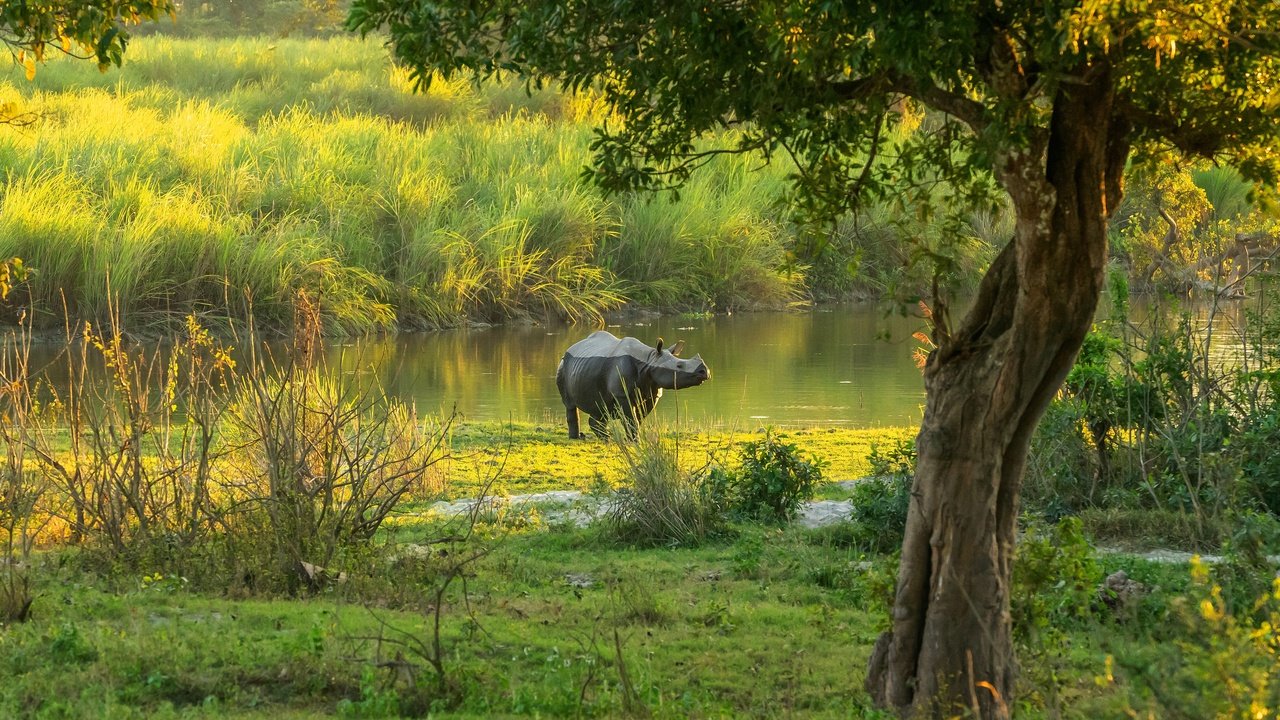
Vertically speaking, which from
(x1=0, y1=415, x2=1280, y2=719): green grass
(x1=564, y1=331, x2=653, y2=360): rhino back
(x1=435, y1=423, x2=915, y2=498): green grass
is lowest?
(x1=435, y1=423, x2=915, y2=498): green grass

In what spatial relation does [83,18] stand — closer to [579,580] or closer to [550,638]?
[550,638]

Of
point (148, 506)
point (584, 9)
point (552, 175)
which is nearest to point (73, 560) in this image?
point (148, 506)

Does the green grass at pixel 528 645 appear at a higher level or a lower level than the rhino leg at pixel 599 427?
higher

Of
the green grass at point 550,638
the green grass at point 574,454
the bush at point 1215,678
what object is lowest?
the green grass at point 574,454

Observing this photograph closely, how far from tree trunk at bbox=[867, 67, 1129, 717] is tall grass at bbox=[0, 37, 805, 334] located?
53.7 feet

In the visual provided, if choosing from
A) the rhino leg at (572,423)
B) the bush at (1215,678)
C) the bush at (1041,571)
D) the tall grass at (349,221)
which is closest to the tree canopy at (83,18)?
the bush at (1041,571)

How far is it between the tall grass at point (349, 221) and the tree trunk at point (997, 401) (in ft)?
53.7

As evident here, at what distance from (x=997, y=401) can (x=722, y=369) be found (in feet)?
51.9

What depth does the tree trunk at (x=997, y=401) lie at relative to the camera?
5.42 meters

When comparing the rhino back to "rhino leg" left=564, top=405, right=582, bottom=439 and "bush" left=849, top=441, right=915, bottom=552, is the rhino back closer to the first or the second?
"rhino leg" left=564, top=405, right=582, bottom=439

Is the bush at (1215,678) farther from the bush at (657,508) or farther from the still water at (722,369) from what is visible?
the still water at (722,369)

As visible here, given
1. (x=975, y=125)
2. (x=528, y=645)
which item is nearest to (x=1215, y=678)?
(x=975, y=125)

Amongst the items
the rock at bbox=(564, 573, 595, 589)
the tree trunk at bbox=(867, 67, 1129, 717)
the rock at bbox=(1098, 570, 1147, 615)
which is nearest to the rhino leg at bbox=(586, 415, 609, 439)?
the rock at bbox=(564, 573, 595, 589)

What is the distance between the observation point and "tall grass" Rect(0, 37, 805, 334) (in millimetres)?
23484
